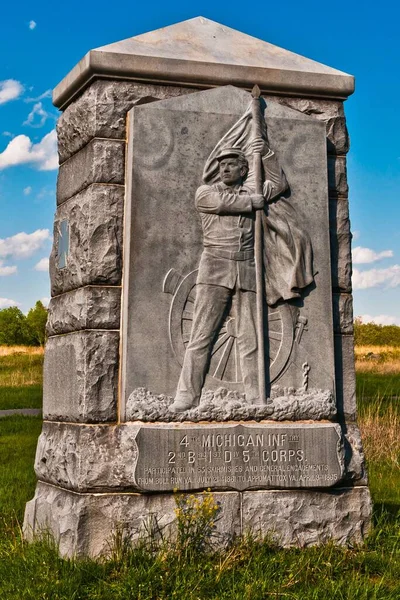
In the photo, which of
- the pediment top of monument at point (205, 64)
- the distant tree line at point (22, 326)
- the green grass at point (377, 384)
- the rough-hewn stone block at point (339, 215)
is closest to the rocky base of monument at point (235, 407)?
the rough-hewn stone block at point (339, 215)

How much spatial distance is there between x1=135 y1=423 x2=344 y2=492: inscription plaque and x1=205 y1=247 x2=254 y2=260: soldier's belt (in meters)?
1.01

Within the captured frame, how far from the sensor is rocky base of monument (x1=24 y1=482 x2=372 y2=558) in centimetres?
467

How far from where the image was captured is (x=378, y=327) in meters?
38.9

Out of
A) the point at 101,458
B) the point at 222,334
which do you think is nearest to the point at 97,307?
the point at 222,334

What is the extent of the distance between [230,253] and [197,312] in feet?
1.36

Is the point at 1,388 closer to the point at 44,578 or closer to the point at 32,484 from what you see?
the point at 32,484

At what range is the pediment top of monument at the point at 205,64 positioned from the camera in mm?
5074

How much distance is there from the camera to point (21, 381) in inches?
726

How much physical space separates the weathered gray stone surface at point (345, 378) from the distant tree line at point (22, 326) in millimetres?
41877

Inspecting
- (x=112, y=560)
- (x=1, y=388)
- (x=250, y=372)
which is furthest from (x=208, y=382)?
(x=1, y=388)

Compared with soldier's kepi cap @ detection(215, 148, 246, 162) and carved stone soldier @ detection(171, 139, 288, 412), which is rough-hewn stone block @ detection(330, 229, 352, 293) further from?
soldier's kepi cap @ detection(215, 148, 246, 162)

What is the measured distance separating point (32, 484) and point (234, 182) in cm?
376

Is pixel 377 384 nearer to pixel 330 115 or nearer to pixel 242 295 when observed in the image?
pixel 330 115

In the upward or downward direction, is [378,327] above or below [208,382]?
above
